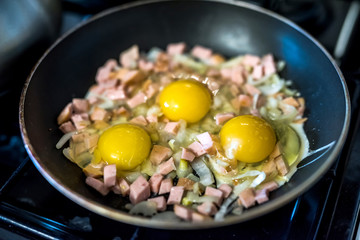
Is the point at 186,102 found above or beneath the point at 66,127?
above

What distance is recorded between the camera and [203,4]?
7.64 ft

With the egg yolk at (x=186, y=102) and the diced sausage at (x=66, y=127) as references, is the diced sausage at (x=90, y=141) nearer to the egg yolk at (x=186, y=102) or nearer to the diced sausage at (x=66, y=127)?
the diced sausage at (x=66, y=127)

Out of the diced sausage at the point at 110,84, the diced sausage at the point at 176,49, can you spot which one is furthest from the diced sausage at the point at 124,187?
the diced sausage at the point at 176,49

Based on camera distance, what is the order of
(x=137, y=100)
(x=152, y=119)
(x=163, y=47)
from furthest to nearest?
(x=163, y=47), (x=137, y=100), (x=152, y=119)

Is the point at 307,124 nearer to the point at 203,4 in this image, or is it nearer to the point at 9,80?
the point at 203,4

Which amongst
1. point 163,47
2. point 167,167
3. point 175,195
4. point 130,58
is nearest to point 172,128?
point 167,167

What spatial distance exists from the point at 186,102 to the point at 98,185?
60 cm

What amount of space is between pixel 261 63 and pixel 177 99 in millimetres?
648

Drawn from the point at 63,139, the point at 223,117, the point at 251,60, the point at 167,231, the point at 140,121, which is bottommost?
the point at 167,231

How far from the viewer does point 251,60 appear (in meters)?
2.26

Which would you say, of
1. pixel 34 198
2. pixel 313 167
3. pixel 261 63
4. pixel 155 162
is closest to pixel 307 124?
pixel 313 167

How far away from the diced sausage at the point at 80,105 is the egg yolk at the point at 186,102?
0.42 meters

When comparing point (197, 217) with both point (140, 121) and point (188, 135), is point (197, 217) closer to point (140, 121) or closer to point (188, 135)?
point (188, 135)

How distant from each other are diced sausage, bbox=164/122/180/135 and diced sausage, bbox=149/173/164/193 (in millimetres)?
257
